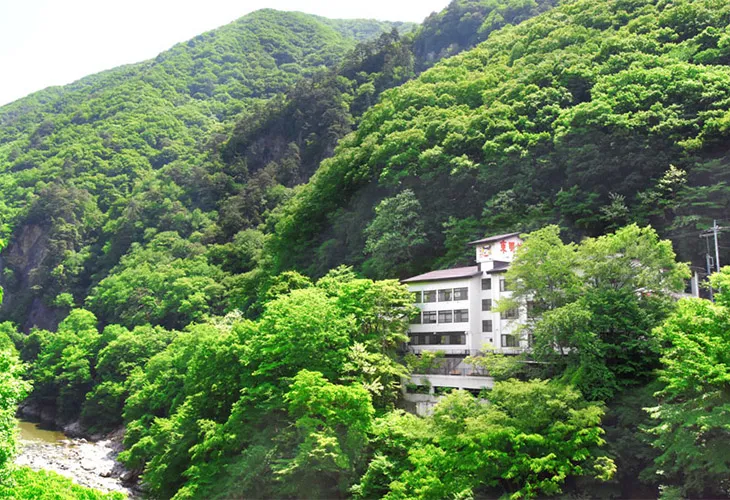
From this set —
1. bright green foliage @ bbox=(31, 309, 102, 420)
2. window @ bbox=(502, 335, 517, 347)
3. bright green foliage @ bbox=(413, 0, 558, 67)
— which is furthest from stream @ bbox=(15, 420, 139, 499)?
bright green foliage @ bbox=(413, 0, 558, 67)

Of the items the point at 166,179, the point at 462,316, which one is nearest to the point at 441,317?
the point at 462,316

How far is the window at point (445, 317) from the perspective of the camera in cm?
3594

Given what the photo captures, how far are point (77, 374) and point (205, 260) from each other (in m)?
20.8

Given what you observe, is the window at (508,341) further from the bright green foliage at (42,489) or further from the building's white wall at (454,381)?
the bright green foliage at (42,489)

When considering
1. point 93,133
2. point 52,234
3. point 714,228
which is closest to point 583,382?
point 714,228

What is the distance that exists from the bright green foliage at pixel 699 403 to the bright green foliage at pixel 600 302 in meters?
3.76

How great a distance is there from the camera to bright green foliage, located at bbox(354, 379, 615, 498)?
73.7ft

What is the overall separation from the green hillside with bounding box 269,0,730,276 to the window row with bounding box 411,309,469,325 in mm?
6024

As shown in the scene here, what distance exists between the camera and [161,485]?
1328 inches

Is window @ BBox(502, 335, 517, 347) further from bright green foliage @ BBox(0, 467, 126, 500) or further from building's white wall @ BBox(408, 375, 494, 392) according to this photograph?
bright green foliage @ BBox(0, 467, 126, 500)

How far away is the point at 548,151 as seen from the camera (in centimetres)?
4584

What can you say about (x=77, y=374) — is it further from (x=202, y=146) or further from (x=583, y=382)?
(x=202, y=146)

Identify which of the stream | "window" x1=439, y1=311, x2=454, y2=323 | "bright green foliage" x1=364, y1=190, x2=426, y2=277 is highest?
"bright green foliage" x1=364, y1=190, x2=426, y2=277

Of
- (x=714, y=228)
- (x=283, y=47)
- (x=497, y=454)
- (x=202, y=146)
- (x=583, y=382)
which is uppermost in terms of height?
(x=283, y=47)
